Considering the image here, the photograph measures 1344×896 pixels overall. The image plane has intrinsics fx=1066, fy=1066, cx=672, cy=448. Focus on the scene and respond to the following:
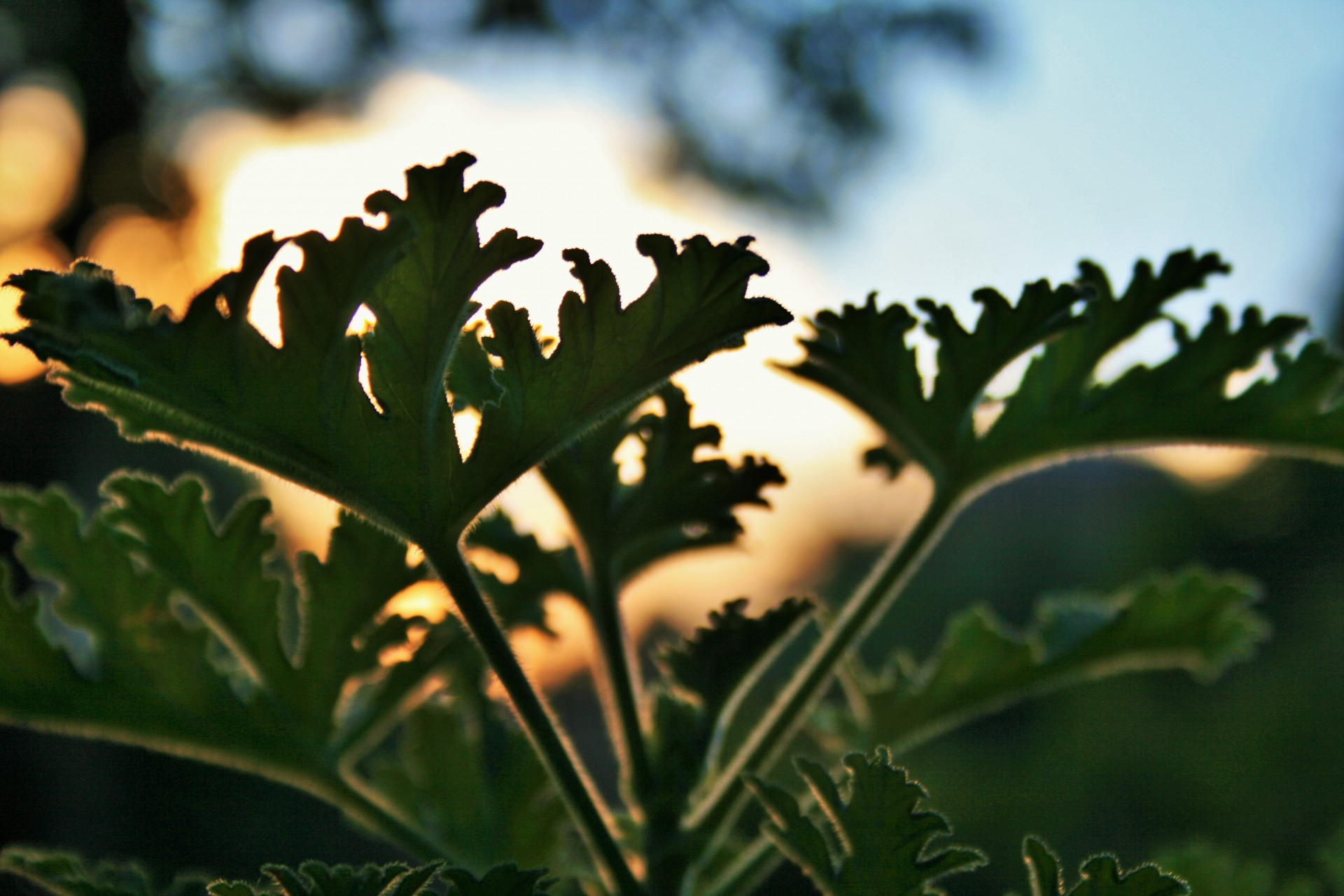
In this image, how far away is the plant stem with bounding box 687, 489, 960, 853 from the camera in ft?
2.49

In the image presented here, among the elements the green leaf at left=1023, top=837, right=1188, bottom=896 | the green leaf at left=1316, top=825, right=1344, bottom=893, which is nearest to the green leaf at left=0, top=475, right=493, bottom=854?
the green leaf at left=1023, top=837, right=1188, bottom=896

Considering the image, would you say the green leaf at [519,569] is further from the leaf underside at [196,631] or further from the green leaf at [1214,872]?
the green leaf at [1214,872]

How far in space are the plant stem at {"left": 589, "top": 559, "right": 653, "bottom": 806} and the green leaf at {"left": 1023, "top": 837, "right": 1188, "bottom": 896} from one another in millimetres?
281

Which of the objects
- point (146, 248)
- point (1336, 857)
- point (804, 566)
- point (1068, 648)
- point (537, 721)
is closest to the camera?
point (537, 721)

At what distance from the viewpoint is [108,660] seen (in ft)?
2.60

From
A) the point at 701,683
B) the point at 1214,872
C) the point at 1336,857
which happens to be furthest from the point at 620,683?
the point at 1336,857

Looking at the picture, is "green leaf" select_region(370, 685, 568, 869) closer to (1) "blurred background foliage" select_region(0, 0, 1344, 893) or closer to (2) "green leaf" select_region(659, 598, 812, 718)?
(2) "green leaf" select_region(659, 598, 812, 718)

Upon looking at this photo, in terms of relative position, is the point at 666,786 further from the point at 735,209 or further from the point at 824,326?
the point at 735,209

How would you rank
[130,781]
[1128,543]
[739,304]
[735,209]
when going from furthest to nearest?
[1128,543]
[735,209]
[130,781]
[739,304]

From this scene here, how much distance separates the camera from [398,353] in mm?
579

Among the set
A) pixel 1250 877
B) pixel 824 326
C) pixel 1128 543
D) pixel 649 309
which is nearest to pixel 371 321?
pixel 649 309

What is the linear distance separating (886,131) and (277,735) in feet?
22.4

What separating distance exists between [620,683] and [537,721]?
0.42ft

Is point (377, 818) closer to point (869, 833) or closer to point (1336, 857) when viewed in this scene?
point (869, 833)
